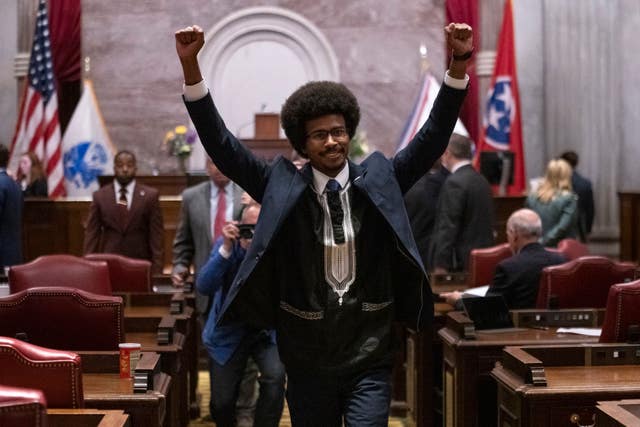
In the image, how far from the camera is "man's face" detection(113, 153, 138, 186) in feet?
27.1

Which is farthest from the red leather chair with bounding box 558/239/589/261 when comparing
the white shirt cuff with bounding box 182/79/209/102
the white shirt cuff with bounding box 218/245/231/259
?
the white shirt cuff with bounding box 182/79/209/102

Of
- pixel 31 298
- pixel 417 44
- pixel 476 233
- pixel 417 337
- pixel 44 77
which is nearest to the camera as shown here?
pixel 31 298

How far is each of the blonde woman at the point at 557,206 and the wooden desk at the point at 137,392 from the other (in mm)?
5349

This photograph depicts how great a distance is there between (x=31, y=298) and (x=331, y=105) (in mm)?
1627

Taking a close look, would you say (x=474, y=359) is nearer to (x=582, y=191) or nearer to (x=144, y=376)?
(x=144, y=376)

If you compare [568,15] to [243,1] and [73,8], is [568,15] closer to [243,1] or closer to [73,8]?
[243,1]

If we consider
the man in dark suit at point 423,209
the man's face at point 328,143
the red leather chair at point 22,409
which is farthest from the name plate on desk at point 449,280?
the red leather chair at point 22,409

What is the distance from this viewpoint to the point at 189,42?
326 centimetres

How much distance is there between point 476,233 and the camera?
24.8ft

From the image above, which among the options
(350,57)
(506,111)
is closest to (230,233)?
(506,111)

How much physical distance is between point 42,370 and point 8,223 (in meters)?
5.65

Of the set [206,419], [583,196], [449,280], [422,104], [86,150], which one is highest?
[422,104]

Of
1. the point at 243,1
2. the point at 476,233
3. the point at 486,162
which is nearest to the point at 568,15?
the point at 486,162

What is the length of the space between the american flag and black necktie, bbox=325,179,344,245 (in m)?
9.30
